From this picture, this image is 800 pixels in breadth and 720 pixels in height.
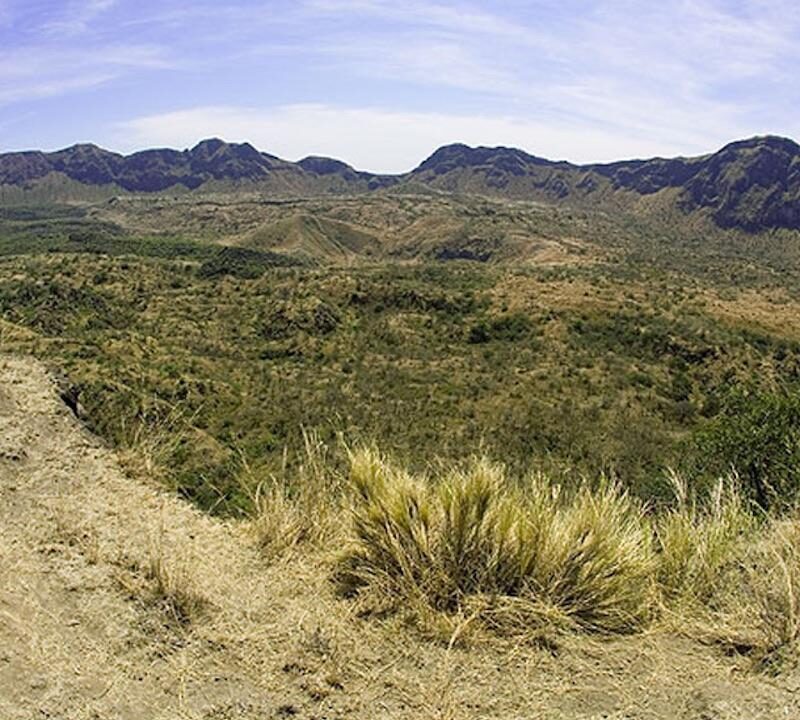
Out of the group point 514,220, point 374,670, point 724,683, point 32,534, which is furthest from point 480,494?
point 514,220

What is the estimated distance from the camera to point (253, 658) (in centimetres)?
383

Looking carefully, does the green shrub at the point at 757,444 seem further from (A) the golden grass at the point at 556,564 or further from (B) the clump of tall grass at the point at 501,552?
(B) the clump of tall grass at the point at 501,552

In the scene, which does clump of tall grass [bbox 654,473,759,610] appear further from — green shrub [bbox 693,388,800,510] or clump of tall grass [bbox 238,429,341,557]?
green shrub [bbox 693,388,800,510]

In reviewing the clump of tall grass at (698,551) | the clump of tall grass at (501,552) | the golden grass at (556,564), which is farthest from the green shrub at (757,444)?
the clump of tall grass at (501,552)

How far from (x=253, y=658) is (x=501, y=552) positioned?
62.4 inches

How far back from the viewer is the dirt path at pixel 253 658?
3406 mm

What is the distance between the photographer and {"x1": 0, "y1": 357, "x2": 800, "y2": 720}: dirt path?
11.2 ft

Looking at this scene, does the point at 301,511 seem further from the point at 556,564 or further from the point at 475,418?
the point at 475,418

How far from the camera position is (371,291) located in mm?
52625

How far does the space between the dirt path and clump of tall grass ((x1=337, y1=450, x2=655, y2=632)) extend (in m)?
0.25

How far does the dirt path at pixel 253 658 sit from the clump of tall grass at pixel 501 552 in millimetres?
254

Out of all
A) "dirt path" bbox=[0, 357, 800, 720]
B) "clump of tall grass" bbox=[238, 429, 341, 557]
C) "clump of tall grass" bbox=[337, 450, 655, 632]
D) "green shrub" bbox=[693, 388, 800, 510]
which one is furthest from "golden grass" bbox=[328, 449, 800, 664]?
"green shrub" bbox=[693, 388, 800, 510]

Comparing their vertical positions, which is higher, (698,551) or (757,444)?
(698,551)

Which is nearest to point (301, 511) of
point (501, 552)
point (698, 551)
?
point (501, 552)
